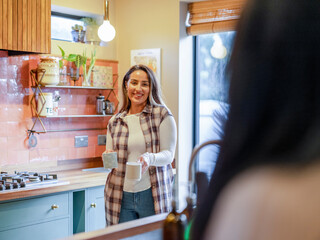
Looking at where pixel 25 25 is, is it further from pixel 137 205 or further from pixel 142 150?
pixel 137 205

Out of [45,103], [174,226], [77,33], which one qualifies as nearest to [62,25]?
[77,33]

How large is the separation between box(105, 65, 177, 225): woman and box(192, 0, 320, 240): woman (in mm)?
2499

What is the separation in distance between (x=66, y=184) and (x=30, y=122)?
792 mm

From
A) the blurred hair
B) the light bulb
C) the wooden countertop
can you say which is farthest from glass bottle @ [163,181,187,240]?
the light bulb

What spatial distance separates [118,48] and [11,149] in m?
1.50

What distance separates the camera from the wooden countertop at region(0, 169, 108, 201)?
308 centimetres

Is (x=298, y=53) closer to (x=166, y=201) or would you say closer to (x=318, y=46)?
(x=318, y=46)

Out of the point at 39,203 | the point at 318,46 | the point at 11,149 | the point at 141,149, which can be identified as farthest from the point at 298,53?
the point at 11,149

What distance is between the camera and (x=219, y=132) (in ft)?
0.79

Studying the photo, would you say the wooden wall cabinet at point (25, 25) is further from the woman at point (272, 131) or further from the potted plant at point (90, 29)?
the woman at point (272, 131)

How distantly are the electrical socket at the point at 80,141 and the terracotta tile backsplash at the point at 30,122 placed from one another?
0.03 meters

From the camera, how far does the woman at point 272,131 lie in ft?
0.69

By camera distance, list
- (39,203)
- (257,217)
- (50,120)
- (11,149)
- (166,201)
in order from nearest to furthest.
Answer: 1. (257,217)
2. (166,201)
3. (39,203)
4. (11,149)
5. (50,120)

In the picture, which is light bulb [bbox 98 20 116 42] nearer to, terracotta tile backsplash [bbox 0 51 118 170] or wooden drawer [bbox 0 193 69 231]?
terracotta tile backsplash [bbox 0 51 118 170]
